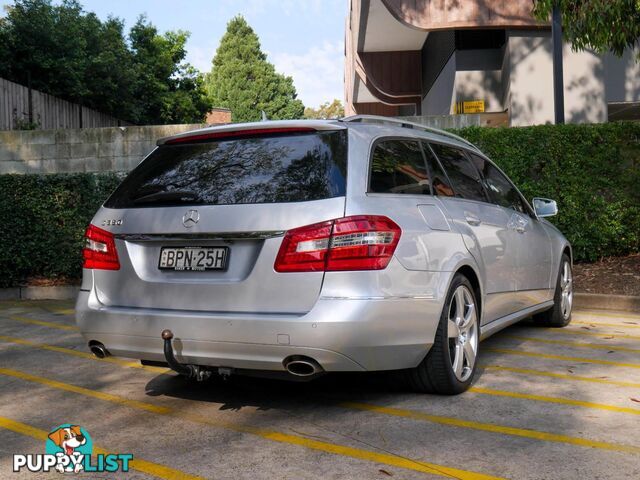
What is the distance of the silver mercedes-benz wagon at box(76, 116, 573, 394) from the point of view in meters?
3.62

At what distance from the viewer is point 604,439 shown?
11.7 ft

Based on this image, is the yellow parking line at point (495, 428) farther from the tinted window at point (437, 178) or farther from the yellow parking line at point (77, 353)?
the yellow parking line at point (77, 353)

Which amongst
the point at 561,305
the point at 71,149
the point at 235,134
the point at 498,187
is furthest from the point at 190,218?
the point at 71,149

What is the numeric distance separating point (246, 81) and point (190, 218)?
220 feet

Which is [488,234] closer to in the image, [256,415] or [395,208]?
[395,208]

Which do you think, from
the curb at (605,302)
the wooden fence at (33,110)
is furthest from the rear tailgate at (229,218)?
the wooden fence at (33,110)

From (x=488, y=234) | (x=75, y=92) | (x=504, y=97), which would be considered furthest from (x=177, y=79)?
(x=488, y=234)

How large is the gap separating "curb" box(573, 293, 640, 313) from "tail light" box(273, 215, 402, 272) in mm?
5645

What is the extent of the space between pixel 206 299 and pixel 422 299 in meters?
1.19

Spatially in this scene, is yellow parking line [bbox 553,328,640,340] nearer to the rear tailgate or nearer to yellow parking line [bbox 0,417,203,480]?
the rear tailgate

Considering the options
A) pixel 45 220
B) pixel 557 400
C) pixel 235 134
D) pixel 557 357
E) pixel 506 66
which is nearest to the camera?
pixel 235 134

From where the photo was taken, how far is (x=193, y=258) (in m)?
3.85

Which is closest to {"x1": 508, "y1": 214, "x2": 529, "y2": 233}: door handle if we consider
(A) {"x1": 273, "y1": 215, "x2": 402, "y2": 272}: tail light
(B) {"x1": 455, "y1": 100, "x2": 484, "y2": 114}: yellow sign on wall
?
(A) {"x1": 273, "y1": 215, "x2": 402, "y2": 272}: tail light

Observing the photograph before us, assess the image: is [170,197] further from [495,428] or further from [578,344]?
[578,344]
